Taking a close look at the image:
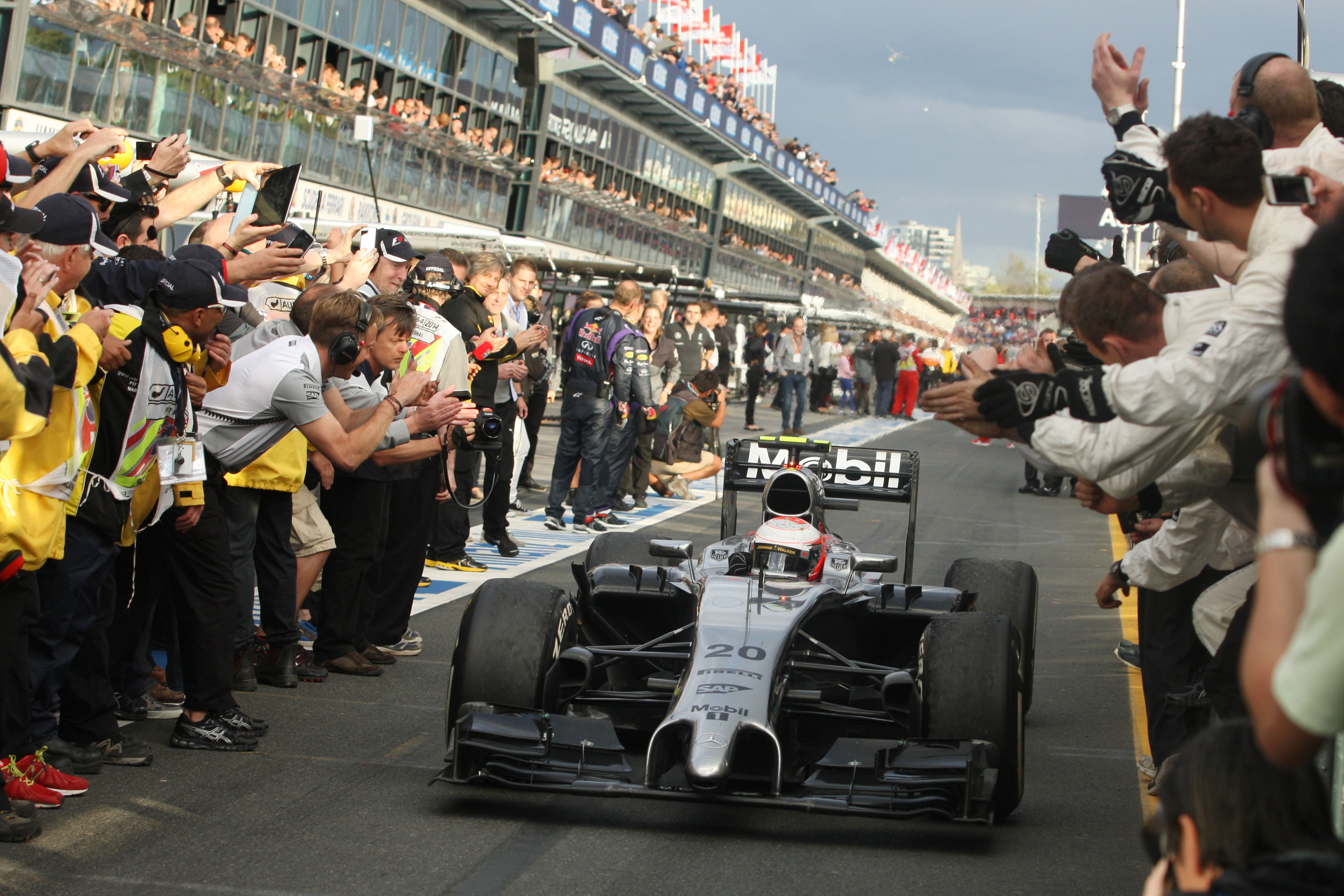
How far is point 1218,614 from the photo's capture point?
4.55 metres

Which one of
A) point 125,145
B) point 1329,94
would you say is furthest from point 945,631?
point 125,145

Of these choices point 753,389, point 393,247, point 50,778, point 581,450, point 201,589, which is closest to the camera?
point 50,778

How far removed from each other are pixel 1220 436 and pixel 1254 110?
1.33 meters

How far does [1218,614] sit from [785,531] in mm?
2037

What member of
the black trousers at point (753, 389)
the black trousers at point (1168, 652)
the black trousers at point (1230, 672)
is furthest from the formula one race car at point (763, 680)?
the black trousers at point (753, 389)

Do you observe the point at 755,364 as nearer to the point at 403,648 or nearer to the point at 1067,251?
the point at 403,648

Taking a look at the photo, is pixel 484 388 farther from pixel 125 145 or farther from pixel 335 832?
pixel 335 832

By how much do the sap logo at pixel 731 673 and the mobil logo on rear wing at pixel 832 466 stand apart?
212 centimetres

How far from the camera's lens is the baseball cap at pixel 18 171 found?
191 inches

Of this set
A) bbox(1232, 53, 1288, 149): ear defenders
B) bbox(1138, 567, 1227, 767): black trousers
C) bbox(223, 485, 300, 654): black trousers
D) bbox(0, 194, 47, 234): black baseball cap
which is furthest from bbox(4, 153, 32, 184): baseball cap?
bbox(1138, 567, 1227, 767): black trousers

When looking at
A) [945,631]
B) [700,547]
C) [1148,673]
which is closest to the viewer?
[945,631]

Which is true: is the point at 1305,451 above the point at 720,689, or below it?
above

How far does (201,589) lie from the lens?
5.60m

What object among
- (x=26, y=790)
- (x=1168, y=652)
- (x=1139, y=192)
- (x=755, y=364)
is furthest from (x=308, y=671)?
(x=755, y=364)
